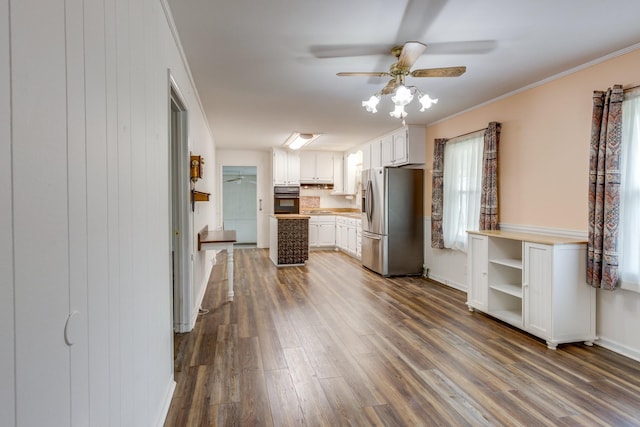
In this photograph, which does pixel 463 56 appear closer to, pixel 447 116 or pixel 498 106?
pixel 498 106

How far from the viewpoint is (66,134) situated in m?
0.91

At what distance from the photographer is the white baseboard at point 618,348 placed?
2.78 meters

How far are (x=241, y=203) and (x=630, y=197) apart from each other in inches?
309

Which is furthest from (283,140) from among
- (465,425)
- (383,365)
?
(465,425)

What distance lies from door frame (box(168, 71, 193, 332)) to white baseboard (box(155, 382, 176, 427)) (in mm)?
1046

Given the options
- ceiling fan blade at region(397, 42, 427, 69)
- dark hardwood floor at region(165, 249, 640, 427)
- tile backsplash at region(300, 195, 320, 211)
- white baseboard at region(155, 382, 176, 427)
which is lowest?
dark hardwood floor at region(165, 249, 640, 427)

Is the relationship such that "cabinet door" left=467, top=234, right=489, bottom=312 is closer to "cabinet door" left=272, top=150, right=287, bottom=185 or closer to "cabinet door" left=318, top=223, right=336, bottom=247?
"cabinet door" left=318, top=223, right=336, bottom=247

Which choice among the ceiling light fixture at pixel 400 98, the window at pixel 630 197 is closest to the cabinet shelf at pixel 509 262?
the window at pixel 630 197

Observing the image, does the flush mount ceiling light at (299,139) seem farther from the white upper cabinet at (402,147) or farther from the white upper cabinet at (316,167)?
the white upper cabinet at (402,147)

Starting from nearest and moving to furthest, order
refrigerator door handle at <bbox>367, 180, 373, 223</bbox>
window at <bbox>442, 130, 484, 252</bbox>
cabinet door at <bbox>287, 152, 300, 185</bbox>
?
window at <bbox>442, 130, 484, 252</bbox>, refrigerator door handle at <bbox>367, 180, 373, 223</bbox>, cabinet door at <bbox>287, 152, 300, 185</bbox>

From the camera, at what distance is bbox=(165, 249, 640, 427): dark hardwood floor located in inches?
79.5

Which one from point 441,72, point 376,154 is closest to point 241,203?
point 376,154

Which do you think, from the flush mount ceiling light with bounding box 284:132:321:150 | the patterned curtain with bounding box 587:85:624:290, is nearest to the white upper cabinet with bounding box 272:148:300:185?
the flush mount ceiling light with bounding box 284:132:321:150

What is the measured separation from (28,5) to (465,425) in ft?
7.97
